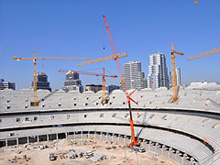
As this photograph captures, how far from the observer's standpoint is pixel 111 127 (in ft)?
208

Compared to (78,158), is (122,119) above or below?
above

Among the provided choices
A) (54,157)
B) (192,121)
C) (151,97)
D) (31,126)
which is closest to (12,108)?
(31,126)

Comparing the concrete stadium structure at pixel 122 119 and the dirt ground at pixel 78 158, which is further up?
the concrete stadium structure at pixel 122 119

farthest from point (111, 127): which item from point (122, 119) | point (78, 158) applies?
Result: point (78, 158)

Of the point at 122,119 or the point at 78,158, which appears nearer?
the point at 78,158

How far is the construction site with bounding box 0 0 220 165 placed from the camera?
4216cm

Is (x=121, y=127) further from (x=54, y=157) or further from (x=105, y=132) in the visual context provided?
(x=54, y=157)

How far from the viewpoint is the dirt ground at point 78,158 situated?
41.7 metres

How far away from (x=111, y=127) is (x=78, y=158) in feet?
67.1

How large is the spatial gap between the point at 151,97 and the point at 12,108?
5170cm

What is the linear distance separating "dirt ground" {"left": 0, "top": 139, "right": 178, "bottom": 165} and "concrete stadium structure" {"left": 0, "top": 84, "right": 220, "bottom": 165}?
3377 millimetres

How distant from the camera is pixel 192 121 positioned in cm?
4938

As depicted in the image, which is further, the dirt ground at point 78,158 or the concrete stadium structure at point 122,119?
the concrete stadium structure at point 122,119

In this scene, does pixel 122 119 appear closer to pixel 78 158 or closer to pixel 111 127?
pixel 111 127
